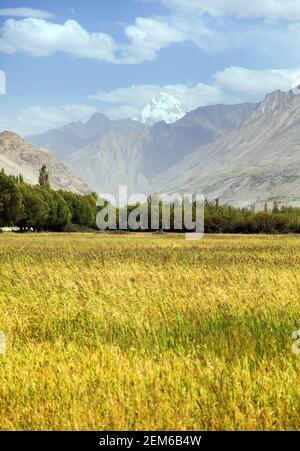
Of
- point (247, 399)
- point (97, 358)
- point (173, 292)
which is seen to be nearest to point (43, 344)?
point (97, 358)

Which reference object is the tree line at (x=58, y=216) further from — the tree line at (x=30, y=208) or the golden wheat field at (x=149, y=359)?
the golden wheat field at (x=149, y=359)

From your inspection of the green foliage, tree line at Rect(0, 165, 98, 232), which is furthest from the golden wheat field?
tree line at Rect(0, 165, 98, 232)

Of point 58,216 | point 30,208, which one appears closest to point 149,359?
point 30,208

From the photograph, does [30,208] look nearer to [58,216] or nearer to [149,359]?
[58,216]

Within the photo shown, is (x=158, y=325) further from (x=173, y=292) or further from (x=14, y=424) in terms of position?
(x=14, y=424)

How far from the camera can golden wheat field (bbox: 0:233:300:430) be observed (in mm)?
6844

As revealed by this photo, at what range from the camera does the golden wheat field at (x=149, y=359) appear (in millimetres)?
6844

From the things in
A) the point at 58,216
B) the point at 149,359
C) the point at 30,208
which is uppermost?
the point at 30,208

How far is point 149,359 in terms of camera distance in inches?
352

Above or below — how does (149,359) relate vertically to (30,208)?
below

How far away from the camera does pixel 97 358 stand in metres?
8.99

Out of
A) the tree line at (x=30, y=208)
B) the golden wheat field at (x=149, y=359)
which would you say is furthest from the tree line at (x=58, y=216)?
the golden wheat field at (x=149, y=359)

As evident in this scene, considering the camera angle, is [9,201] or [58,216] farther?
[58,216]
